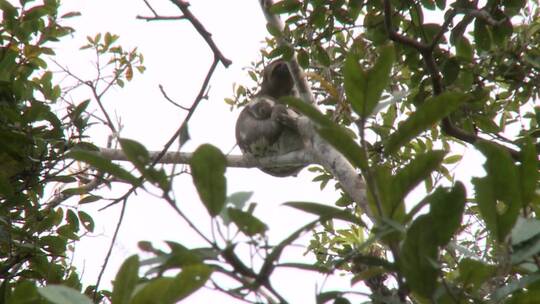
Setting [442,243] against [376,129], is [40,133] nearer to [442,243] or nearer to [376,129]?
[376,129]

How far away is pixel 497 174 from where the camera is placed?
3.57ft

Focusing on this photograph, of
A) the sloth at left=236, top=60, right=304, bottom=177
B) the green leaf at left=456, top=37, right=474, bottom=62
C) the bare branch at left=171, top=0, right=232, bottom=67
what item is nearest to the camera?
the bare branch at left=171, top=0, right=232, bottom=67

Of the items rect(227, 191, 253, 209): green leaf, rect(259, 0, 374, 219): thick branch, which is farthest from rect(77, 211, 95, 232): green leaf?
rect(227, 191, 253, 209): green leaf

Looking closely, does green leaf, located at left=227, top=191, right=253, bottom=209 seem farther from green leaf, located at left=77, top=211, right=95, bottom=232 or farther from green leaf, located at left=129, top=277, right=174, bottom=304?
green leaf, located at left=77, top=211, right=95, bottom=232

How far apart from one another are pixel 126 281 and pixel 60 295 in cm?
13

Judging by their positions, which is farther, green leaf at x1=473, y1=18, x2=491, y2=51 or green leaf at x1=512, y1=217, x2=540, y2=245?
green leaf at x1=473, y1=18, x2=491, y2=51

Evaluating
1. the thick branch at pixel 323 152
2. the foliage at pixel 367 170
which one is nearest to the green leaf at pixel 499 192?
the foliage at pixel 367 170

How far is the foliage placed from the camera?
1035mm

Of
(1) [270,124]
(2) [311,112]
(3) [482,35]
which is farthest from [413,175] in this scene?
(1) [270,124]

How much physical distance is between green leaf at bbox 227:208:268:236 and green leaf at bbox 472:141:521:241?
408 millimetres

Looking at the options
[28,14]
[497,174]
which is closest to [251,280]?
[497,174]

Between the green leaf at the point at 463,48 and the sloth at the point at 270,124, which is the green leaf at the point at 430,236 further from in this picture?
the sloth at the point at 270,124

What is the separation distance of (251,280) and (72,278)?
2.05m

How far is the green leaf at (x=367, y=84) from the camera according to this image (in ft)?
3.53
